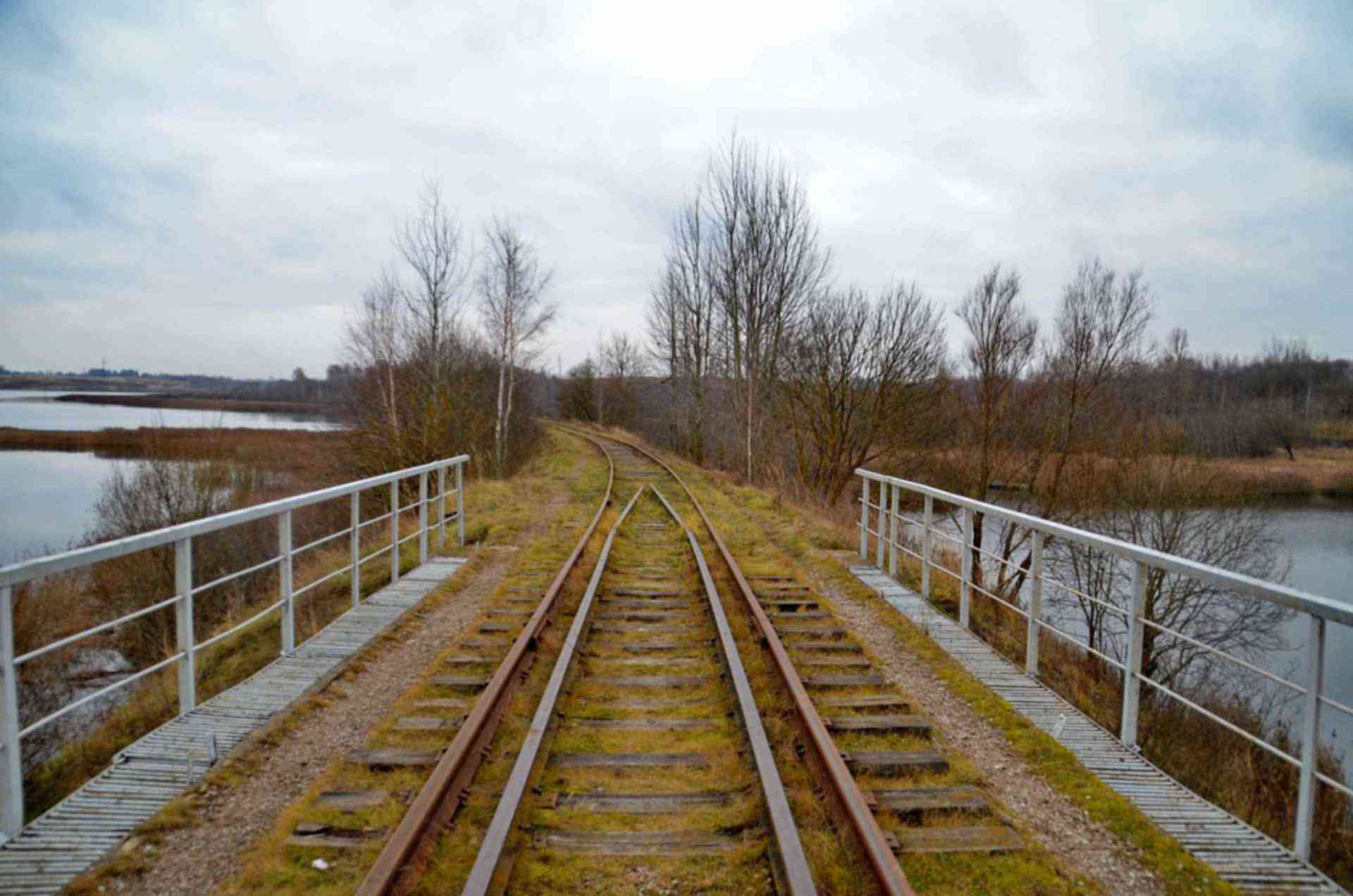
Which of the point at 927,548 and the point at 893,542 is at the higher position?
the point at 927,548

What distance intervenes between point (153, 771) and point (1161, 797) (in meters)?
5.07

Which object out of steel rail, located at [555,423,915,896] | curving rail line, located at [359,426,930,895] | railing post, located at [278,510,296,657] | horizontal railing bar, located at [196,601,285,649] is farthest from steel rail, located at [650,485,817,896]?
railing post, located at [278,510,296,657]

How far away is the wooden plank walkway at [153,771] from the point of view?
3014 millimetres

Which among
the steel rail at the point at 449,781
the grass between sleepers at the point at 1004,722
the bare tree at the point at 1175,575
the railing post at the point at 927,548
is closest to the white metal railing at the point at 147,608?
the steel rail at the point at 449,781

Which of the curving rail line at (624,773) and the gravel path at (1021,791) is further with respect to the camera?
the gravel path at (1021,791)

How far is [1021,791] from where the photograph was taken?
3777 millimetres

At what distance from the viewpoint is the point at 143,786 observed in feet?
11.9

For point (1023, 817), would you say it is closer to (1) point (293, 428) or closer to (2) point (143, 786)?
(2) point (143, 786)

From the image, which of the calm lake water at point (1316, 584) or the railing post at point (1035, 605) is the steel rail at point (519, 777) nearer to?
the railing post at point (1035, 605)

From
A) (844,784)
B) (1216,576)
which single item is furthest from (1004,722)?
(844,784)

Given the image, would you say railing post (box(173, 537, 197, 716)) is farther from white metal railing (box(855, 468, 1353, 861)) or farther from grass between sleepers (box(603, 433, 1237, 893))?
Answer: white metal railing (box(855, 468, 1353, 861))

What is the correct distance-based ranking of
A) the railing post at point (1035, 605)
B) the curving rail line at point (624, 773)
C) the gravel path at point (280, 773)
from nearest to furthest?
the curving rail line at point (624, 773), the gravel path at point (280, 773), the railing post at point (1035, 605)

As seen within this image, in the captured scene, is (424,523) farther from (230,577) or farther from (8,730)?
(8,730)

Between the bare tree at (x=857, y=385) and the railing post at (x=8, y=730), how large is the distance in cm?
1861
